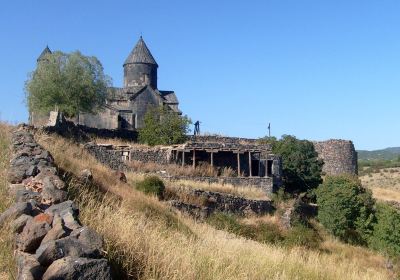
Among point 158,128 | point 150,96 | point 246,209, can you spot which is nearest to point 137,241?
point 246,209

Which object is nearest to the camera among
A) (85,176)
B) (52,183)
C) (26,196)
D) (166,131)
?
(26,196)

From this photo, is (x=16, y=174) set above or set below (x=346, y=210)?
above

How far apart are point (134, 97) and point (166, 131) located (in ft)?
34.0

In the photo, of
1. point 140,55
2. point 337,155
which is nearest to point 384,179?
point 337,155

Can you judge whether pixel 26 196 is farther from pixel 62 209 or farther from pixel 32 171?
pixel 32 171

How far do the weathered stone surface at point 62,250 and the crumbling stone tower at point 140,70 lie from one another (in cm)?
4149

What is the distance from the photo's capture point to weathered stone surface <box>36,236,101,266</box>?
4.30 meters

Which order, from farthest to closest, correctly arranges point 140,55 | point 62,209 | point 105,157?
1. point 140,55
2. point 105,157
3. point 62,209

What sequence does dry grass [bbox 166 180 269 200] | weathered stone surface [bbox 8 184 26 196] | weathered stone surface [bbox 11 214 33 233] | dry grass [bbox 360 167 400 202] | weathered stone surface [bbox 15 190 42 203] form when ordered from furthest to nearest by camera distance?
dry grass [bbox 360 167 400 202], dry grass [bbox 166 180 269 200], weathered stone surface [bbox 8 184 26 196], weathered stone surface [bbox 15 190 42 203], weathered stone surface [bbox 11 214 33 233]

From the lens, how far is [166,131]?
34219mm

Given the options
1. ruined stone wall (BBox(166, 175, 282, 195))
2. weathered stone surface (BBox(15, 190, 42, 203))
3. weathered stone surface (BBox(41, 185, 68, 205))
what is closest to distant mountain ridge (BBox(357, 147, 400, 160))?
ruined stone wall (BBox(166, 175, 282, 195))

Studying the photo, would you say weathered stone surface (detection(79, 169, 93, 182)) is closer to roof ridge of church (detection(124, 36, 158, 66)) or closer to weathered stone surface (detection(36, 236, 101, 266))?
weathered stone surface (detection(36, 236, 101, 266))

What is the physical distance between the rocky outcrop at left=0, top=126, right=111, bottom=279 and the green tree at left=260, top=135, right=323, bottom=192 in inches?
1121

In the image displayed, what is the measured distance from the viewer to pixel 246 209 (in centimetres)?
2417
